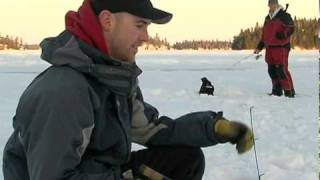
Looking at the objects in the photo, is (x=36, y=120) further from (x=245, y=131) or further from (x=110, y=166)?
(x=245, y=131)

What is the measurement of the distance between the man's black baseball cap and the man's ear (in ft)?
0.07

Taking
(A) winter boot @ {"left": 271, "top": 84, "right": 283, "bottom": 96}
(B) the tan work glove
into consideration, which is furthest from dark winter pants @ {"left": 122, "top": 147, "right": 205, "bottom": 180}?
(A) winter boot @ {"left": 271, "top": 84, "right": 283, "bottom": 96}

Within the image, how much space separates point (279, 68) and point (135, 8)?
7.76 m

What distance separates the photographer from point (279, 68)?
32.9ft

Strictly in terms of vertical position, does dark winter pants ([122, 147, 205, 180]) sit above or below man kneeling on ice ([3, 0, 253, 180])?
below

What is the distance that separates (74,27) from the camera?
7.98 ft

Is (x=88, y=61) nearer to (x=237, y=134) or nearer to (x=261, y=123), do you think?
(x=237, y=134)

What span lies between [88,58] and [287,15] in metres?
7.98

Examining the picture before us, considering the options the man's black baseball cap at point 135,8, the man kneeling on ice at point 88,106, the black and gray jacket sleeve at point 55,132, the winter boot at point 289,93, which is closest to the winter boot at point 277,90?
the winter boot at point 289,93

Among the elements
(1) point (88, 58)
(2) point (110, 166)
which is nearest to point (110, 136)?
(2) point (110, 166)

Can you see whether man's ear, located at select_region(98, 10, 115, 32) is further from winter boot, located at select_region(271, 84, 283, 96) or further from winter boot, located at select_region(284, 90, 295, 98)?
winter boot, located at select_region(271, 84, 283, 96)

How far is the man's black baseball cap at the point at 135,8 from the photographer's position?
Answer: 8.14ft

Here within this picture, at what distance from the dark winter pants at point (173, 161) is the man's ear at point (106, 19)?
0.73 meters

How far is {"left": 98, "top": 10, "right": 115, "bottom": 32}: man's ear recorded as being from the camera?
2.46 m
